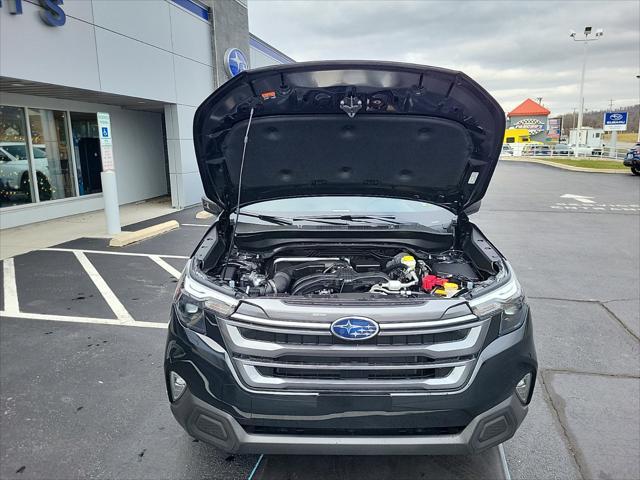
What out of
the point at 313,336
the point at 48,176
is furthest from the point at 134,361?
the point at 48,176

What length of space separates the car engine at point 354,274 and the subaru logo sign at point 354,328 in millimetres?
559

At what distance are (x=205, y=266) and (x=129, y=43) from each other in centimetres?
927

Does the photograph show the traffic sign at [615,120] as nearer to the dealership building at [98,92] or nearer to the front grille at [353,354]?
the dealership building at [98,92]

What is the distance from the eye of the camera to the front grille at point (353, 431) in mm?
2020

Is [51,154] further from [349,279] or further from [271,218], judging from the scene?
[349,279]

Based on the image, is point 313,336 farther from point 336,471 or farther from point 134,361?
point 134,361

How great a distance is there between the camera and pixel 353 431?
2.03 meters

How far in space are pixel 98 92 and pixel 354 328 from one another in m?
9.32

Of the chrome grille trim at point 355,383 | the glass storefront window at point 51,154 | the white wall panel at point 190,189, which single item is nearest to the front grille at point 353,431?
the chrome grille trim at point 355,383

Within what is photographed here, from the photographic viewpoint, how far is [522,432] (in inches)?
112

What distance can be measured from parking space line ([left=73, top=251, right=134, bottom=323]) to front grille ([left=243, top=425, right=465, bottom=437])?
9.96 feet

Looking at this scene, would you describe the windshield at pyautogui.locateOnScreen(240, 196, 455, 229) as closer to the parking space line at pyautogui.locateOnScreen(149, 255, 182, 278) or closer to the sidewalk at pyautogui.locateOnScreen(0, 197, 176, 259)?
the parking space line at pyautogui.locateOnScreen(149, 255, 182, 278)

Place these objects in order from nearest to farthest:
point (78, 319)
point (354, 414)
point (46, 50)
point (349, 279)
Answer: point (354, 414), point (349, 279), point (78, 319), point (46, 50)

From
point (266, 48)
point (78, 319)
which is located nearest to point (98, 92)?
point (78, 319)
